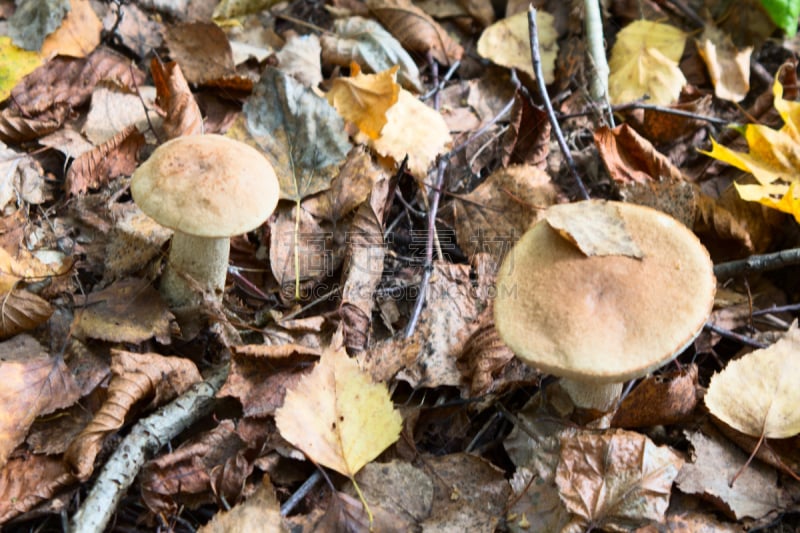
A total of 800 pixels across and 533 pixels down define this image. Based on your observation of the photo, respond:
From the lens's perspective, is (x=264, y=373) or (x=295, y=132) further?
(x=295, y=132)

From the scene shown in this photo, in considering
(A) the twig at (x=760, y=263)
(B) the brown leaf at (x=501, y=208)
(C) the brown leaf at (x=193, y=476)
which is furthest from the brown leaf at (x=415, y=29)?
(C) the brown leaf at (x=193, y=476)

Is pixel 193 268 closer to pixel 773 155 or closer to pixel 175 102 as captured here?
pixel 175 102

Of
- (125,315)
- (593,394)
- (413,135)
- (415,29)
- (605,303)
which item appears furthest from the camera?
(415,29)

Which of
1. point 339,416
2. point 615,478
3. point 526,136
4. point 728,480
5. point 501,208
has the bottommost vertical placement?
point 728,480

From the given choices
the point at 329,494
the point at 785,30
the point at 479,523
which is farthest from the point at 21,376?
the point at 785,30

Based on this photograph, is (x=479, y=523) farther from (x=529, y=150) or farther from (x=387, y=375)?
(x=529, y=150)

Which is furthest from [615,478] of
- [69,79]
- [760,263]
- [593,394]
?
[69,79]

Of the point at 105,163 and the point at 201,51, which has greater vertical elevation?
the point at 201,51

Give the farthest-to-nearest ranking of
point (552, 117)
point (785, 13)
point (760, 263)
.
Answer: point (785, 13)
point (552, 117)
point (760, 263)

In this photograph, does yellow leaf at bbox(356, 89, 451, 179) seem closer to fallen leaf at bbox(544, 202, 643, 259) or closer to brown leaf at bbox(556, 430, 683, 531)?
fallen leaf at bbox(544, 202, 643, 259)
